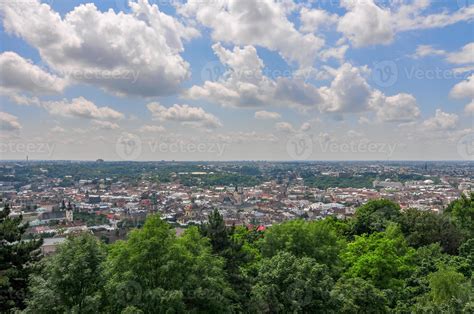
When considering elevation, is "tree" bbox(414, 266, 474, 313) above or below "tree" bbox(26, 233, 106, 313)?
below

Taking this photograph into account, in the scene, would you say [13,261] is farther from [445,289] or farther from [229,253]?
[445,289]

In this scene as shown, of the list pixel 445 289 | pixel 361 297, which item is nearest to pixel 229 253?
pixel 361 297

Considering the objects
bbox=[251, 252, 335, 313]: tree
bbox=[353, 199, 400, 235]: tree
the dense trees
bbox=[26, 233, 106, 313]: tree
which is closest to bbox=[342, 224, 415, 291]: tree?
the dense trees

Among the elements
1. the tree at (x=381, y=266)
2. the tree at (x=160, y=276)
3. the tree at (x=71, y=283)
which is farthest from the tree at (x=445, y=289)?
the tree at (x=71, y=283)

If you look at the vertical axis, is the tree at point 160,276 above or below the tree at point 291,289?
above

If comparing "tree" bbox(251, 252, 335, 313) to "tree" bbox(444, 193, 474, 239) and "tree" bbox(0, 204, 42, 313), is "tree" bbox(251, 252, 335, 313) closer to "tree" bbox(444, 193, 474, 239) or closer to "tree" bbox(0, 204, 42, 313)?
"tree" bbox(0, 204, 42, 313)

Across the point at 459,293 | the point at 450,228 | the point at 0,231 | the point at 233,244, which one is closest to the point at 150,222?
the point at 233,244

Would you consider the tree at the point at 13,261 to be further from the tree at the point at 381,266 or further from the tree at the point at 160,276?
the tree at the point at 381,266
